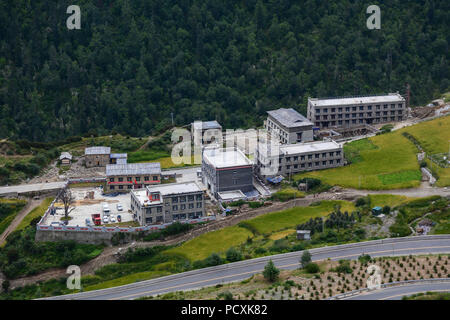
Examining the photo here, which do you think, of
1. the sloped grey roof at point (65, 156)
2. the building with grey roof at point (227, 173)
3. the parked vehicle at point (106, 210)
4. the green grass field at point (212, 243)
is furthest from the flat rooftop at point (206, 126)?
the green grass field at point (212, 243)

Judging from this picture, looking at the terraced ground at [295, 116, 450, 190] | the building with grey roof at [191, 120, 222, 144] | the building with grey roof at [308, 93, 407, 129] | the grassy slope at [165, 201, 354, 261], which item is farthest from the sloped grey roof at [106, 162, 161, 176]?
the building with grey roof at [308, 93, 407, 129]

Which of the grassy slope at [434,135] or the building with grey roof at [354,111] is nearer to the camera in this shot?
the grassy slope at [434,135]

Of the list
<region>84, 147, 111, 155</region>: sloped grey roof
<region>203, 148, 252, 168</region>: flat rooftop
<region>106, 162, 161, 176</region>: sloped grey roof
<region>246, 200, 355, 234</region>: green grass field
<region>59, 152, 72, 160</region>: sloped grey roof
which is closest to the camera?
<region>246, 200, 355, 234</region>: green grass field

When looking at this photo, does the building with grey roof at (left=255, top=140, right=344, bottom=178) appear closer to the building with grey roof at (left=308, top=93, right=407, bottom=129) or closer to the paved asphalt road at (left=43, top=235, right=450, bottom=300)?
the building with grey roof at (left=308, top=93, right=407, bottom=129)

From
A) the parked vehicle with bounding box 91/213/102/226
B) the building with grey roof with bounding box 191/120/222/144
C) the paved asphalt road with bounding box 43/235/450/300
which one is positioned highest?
the building with grey roof with bounding box 191/120/222/144

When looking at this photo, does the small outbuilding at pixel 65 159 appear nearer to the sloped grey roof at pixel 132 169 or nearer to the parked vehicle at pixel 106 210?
the sloped grey roof at pixel 132 169

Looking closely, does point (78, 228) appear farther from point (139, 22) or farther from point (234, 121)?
point (139, 22)

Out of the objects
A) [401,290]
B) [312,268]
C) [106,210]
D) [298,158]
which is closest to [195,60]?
[298,158]
